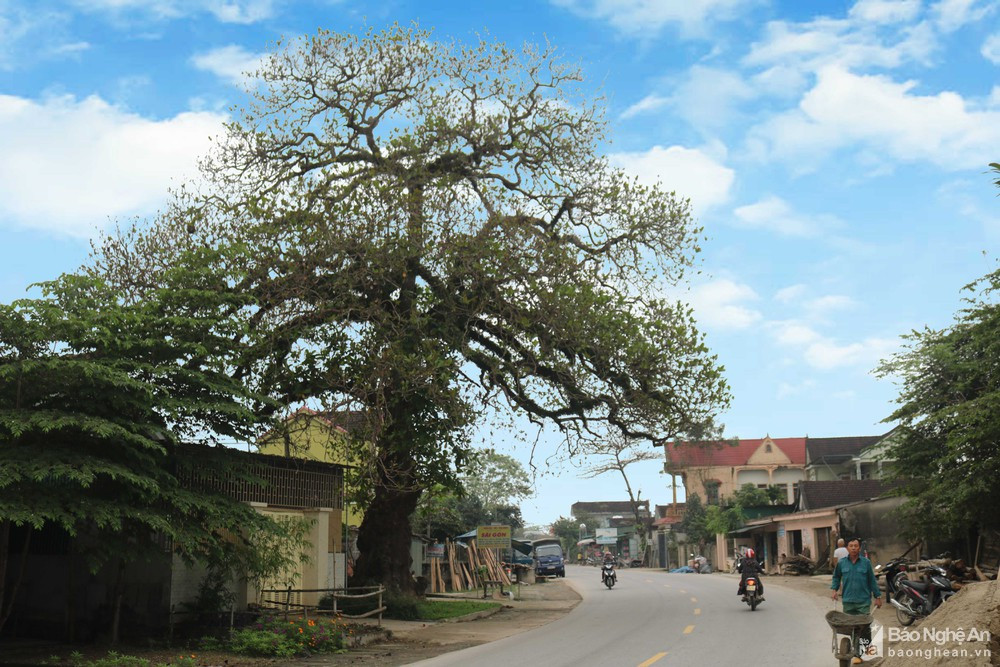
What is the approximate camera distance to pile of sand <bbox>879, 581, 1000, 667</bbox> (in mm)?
8711

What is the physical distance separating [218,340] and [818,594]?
2117 cm

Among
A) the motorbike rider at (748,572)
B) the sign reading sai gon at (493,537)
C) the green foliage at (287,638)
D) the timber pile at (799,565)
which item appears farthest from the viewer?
the timber pile at (799,565)

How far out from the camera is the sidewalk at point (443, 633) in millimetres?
16281

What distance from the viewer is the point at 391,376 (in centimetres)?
2094

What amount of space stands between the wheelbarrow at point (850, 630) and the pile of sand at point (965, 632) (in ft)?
1.63

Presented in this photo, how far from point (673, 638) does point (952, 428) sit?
10274 mm

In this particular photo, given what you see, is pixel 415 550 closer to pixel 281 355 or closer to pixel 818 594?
pixel 818 594

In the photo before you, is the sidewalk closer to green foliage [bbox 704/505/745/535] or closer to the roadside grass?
the roadside grass

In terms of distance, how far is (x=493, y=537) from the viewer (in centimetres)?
3023

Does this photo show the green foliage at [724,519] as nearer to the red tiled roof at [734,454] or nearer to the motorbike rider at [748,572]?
the red tiled roof at [734,454]

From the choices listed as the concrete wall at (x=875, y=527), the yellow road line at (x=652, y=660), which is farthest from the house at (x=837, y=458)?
the yellow road line at (x=652, y=660)

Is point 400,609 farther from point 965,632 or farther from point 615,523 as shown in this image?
point 615,523

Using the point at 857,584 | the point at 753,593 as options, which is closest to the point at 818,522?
the point at 753,593

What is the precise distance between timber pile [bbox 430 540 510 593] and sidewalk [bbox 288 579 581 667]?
17.9 ft
